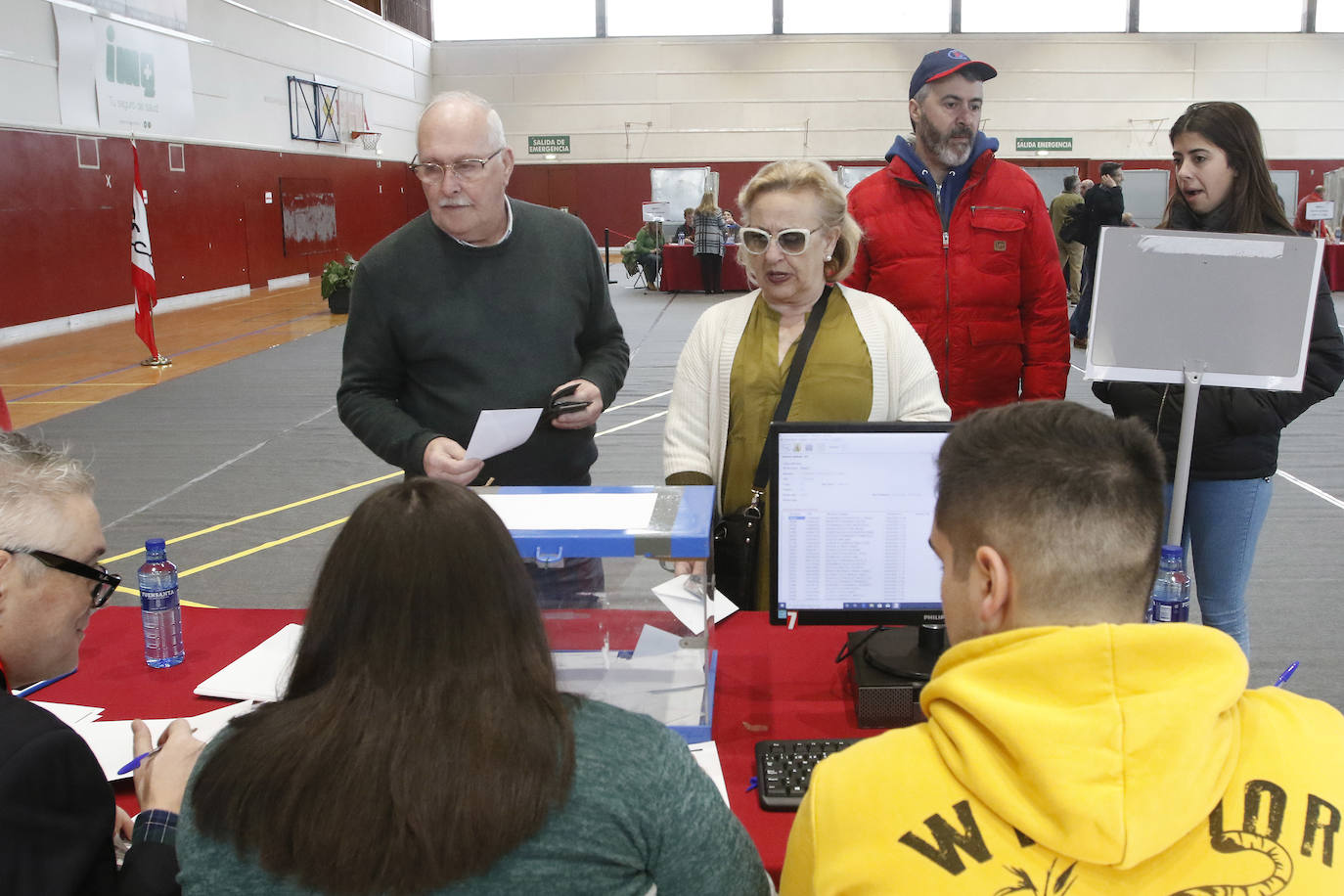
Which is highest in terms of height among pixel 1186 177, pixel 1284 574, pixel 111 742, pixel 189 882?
pixel 1186 177

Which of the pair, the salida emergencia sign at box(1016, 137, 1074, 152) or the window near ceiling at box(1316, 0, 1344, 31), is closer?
the window near ceiling at box(1316, 0, 1344, 31)

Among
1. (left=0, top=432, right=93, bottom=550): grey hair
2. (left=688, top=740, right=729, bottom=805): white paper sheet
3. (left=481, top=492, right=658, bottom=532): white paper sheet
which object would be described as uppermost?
(left=0, top=432, right=93, bottom=550): grey hair

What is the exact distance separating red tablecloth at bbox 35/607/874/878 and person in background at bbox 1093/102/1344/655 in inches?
47.9

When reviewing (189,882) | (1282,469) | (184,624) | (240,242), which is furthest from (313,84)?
(189,882)

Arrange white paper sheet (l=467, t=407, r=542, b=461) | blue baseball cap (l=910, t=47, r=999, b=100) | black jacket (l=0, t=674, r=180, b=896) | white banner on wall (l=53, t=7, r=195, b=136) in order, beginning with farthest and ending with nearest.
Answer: white banner on wall (l=53, t=7, r=195, b=136), blue baseball cap (l=910, t=47, r=999, b=100), white paper sheet (l=467, t=407, r=542, b=461), black jacket (l=0, t=674, r=180, b=896)

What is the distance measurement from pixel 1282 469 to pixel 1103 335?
4.88 meters

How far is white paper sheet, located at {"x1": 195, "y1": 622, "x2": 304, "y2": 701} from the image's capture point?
2047 mm

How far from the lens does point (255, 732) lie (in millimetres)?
1127

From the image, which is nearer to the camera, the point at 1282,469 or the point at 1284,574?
the point at 1284,574

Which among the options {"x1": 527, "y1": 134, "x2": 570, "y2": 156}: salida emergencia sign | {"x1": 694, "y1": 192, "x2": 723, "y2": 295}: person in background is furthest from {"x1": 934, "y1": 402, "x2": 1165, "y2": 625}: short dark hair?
{"x1": 527, "y1": 134, "x2": 570, "y2": 156}: salida emergencia sign

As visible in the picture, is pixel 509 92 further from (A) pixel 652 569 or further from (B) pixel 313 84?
(A) pixel 652 569

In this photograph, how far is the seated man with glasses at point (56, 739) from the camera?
1.27 m

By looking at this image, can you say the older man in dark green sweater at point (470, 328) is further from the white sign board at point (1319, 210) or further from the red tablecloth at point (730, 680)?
the white sign board at point (1319, 210)

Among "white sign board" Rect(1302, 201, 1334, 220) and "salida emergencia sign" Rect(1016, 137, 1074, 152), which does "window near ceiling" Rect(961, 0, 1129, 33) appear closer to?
"salida emergencia sign" Rect(1016, 137, 1074, 152)
